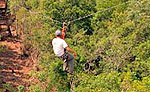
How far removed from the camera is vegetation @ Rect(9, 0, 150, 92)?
12.6 metres

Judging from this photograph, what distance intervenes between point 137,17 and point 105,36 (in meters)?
2.20

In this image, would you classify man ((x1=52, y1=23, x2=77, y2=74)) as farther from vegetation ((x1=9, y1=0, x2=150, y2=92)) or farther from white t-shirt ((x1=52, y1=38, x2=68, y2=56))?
vegetation ((x1=9, y1=0, x2=150, y2=92))

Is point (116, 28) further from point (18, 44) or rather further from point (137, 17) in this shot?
point (18, 44)

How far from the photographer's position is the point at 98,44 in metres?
14.8

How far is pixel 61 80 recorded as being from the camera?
13273mm

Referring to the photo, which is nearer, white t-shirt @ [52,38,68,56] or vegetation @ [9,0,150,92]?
white t-shirt @ [52,38,68,56]

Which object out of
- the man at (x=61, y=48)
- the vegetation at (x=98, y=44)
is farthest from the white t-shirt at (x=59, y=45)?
the vegetation at (x=98, y=44)

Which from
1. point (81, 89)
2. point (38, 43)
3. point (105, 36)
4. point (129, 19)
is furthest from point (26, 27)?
point (81, 89)

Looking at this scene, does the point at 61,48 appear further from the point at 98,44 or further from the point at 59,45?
the point at 98,44

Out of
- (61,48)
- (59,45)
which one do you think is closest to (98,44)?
(61,48)

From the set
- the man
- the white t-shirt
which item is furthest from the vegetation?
the white t-shirt

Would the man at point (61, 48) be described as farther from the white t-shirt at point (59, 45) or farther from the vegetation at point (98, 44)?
the vegetation at point (98, 44)

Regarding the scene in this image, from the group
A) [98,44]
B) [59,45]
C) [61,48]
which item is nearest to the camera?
[59,45]

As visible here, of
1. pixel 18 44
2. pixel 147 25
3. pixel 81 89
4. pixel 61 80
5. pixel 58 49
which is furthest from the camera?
pixel 18 44
